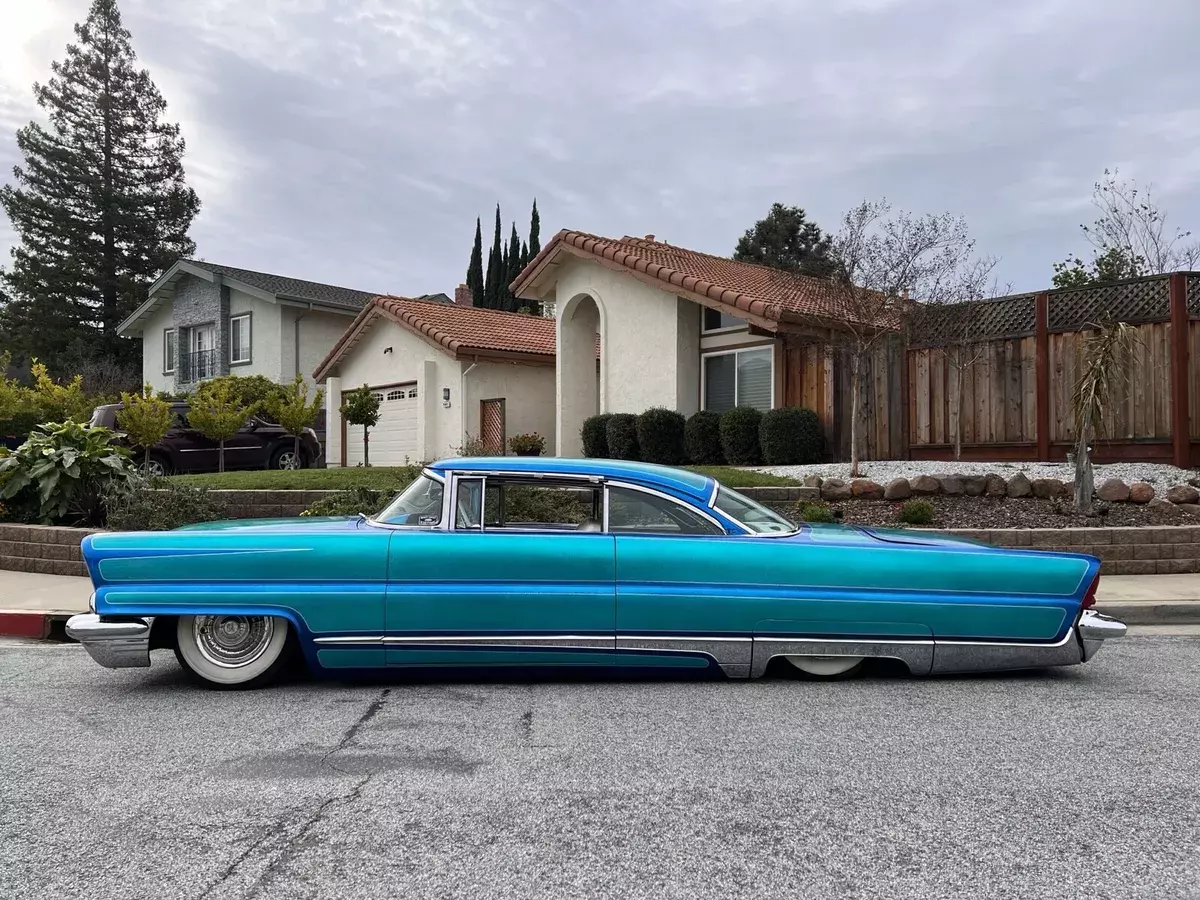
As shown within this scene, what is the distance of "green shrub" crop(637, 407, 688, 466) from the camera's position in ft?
53.9

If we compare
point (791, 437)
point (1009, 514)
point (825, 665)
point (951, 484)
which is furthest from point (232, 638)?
point (791, 437)

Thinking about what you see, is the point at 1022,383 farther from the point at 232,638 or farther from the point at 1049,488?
the point at 232,638

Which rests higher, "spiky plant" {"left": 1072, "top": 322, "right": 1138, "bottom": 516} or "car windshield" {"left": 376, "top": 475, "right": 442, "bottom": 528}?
"spiky plant" {"left": 1072, "top": 322, "right": 1138, "bottom": 516}

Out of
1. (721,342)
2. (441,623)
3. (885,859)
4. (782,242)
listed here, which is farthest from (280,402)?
(782,242)

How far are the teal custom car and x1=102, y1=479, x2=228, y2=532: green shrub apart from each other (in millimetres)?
4968

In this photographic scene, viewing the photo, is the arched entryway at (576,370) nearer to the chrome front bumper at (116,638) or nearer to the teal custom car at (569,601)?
the teal custom car at (569,601)

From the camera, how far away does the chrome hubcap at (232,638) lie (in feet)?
17.1

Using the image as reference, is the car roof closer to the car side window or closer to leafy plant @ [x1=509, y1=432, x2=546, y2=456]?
the car side window

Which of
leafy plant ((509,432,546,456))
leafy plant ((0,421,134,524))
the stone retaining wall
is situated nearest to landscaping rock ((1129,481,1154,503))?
leafy plant ((509,432,546,456))

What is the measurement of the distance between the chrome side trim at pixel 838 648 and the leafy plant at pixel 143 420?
39.6ft

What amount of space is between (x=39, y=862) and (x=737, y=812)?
7.82ft

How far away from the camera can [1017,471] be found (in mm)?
11523

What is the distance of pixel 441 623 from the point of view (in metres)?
5.03

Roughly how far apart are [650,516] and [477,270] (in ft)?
164
